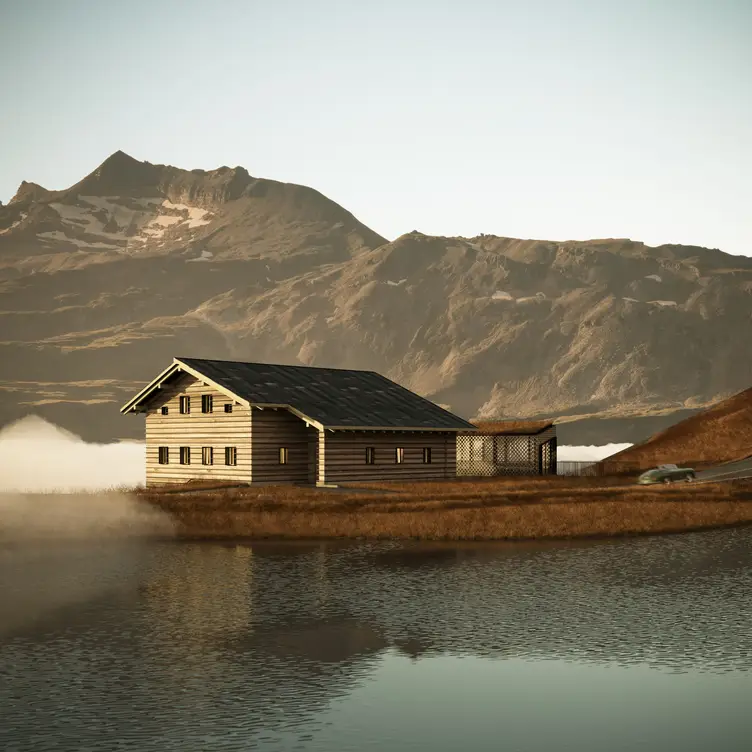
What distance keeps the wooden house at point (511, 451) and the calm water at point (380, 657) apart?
52.2 metres

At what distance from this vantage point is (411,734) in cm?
1393

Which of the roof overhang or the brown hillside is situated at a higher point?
the roof overhang

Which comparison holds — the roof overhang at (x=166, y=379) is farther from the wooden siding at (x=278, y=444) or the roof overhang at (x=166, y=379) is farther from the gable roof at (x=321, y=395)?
the wooden siding at (x=278, y=444)

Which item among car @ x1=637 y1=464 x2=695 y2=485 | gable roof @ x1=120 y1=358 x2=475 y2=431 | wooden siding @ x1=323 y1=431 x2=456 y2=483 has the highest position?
gable roof @ x1=120 y1=358 x2=475 y2=431

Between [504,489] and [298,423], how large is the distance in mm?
12377

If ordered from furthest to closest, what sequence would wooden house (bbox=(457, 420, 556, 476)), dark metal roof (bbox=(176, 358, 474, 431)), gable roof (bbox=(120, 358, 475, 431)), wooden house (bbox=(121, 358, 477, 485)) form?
wooden house (bbox=(457, 420, 556, 476))
dark metal roof (bbox=(176, 358, 474, 431))
wooden house (bbox=(121, 358, 477, 485))
gable roof (bbox=(120, 358, 475, 431))

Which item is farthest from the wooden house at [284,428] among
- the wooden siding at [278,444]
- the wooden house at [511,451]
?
the wooden house at [511,451]

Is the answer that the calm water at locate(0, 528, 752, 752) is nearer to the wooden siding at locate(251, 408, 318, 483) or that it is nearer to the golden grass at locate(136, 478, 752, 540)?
the golden grass at locate(136, 478, 752, 540)

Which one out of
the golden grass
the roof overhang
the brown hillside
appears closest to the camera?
the golden grass

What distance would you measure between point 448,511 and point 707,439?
167ft

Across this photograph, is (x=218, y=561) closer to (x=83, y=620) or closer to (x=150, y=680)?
(x=83, y=620)

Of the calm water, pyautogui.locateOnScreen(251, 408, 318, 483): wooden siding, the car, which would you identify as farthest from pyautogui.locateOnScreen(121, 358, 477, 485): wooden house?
the calm water

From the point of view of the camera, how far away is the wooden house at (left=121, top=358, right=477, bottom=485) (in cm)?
6219

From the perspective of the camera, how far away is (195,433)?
6606 centimetres
